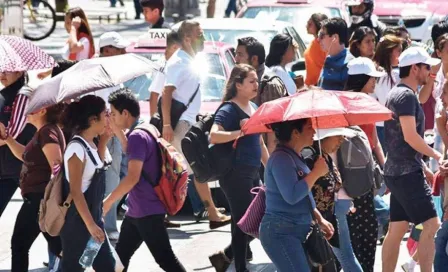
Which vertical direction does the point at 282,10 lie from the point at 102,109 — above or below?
below

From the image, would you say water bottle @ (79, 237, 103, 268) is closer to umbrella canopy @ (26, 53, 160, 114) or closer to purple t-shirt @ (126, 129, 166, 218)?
purple t-shirt @ (126, 129, 166, 218)

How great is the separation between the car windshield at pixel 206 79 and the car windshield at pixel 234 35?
2.36 metres

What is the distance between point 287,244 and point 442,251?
1108 millimetres

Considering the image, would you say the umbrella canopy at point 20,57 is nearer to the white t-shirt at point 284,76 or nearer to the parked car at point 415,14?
the white t-shirt at point 284,76

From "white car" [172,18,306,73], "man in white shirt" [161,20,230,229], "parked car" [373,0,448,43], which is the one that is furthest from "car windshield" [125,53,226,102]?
"parked car" [373,0,448,43]

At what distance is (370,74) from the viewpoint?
9742 mm

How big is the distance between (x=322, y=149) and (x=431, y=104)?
17.1ft

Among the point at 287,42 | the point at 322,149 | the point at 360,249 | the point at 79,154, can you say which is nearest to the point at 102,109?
the point at 79,154

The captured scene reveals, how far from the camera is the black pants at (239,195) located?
31.7ft

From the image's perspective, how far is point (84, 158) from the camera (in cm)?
792

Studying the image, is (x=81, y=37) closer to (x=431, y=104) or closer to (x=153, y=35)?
(x=153, y=35)

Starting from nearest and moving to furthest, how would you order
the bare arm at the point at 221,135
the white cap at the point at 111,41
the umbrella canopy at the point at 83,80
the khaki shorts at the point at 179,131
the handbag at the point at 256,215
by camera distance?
the handbag at the point at 256,215 → the umbrella canopy at the point at 83,80 → the bare arm at the point at 221,135 → the khaki shorts at the point at 179,131 → the white cap at the point at 111,41

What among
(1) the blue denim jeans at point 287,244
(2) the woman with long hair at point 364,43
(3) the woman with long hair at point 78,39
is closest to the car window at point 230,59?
(2) the woman with long hair at point 364,43

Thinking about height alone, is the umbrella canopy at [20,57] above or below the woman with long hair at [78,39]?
above
